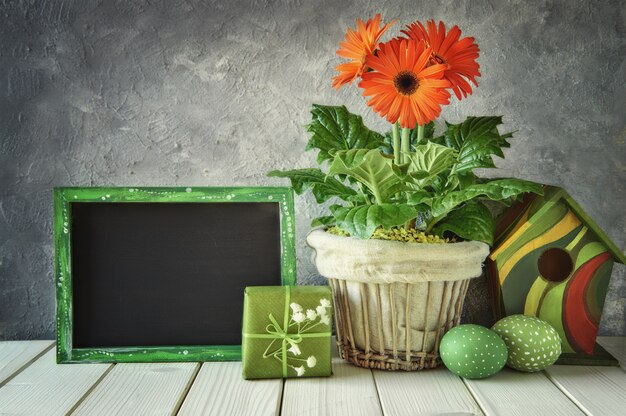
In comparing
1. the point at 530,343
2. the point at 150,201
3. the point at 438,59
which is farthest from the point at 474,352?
the point at 150,201

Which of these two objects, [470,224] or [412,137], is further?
[412,137]

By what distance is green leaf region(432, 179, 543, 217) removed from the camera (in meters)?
1.13

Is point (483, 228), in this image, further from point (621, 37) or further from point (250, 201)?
point (621, 37)

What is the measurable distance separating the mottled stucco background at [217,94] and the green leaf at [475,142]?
0.56 ft

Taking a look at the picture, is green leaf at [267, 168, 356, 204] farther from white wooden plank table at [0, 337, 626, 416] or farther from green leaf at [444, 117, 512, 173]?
white wooden plank table at [0, 337, 626, 416]

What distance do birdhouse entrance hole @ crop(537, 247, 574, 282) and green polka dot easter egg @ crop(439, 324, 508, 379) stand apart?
291 millimetres

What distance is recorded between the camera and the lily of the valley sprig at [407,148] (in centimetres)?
113

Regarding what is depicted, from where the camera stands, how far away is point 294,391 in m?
1.12

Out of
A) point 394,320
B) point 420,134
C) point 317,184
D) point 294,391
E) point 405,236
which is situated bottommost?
point 294,391

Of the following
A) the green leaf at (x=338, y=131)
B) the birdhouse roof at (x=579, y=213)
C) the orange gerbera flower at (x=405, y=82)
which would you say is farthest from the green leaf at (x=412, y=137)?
the birdhouse roof at (x=579, y=213)

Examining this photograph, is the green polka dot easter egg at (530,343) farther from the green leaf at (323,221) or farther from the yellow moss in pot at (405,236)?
the green leaf at (323,221)

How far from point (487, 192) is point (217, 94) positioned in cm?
67

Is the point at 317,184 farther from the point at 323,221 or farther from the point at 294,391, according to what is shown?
the point at 294,391

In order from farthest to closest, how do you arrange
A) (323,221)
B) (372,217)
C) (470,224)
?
(323,221)
(470,224)
(372,217)
